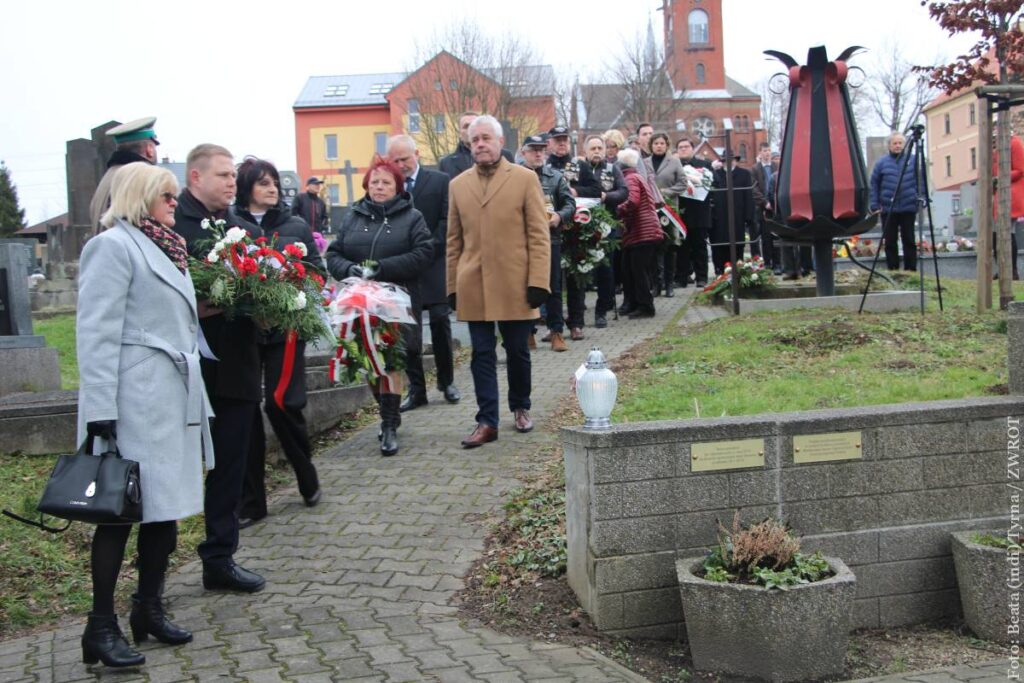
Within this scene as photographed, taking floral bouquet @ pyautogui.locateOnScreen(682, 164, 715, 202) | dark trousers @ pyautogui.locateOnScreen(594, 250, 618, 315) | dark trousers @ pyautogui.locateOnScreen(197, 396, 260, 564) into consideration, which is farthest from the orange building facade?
dark trousers @ pyautogui.locateOnScreen(197, 396, 260, 564)

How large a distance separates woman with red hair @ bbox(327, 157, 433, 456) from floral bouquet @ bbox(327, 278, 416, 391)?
0.47 feet

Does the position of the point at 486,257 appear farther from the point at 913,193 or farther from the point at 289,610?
the point at 913,193

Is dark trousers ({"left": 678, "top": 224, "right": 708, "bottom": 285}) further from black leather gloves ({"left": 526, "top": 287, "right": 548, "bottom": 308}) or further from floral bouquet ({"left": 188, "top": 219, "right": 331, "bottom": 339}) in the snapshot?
floral bouquet ({"left": 188, "top": 219, "right": 331, "bottom": 339})

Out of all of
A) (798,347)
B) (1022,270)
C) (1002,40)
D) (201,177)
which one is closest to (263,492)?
(201,177)

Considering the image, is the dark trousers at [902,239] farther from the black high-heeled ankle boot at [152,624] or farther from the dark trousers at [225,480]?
the black high-heeled ankle boot at [152,624]

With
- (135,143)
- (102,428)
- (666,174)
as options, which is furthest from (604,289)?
(102,428)

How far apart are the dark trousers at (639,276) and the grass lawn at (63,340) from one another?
6506 mm

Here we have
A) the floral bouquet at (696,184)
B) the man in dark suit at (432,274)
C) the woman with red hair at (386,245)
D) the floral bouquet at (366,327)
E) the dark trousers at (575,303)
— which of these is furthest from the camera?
the floral bouquet at (696,184)

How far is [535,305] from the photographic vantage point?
7.69 m

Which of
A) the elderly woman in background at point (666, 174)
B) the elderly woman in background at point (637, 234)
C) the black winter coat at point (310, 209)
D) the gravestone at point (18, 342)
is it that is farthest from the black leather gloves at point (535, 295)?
the black winter coat at point (310, 209)

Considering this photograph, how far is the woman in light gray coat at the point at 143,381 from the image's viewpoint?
14.5ft

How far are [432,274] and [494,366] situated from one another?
1639 mm

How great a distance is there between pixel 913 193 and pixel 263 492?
37.5 ft

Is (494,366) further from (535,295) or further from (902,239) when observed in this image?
(902,239)
